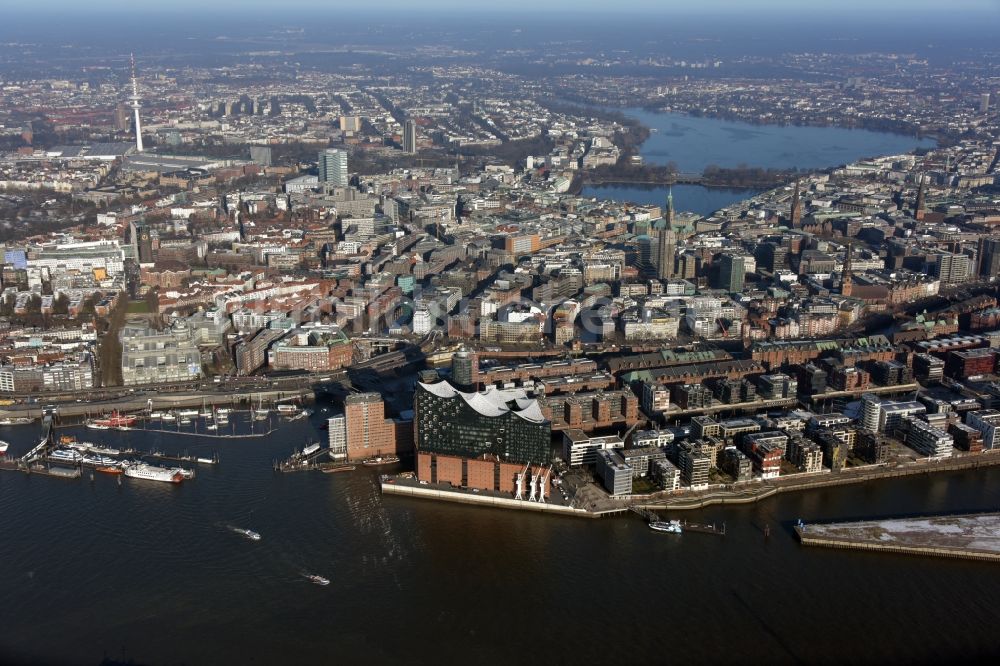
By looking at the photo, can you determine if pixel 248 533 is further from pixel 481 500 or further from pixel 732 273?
pixel 732 273

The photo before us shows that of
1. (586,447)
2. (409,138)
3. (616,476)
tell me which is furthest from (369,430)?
(409,138)

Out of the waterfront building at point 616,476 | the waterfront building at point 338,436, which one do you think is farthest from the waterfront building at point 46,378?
the waterfront building at point 616,476

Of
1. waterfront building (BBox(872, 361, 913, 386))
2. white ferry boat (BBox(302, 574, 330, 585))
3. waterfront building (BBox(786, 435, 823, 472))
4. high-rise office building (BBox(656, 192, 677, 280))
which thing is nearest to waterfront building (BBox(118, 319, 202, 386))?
white ferry boat (BBox(302, 574, 330, 585))

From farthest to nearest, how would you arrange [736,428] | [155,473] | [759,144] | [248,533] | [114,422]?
[759,144], [114,422], [736,428], [155,473], [248,533]

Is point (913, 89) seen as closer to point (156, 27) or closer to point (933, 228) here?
point (933, 228)

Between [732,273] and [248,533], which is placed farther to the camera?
[732,273]
